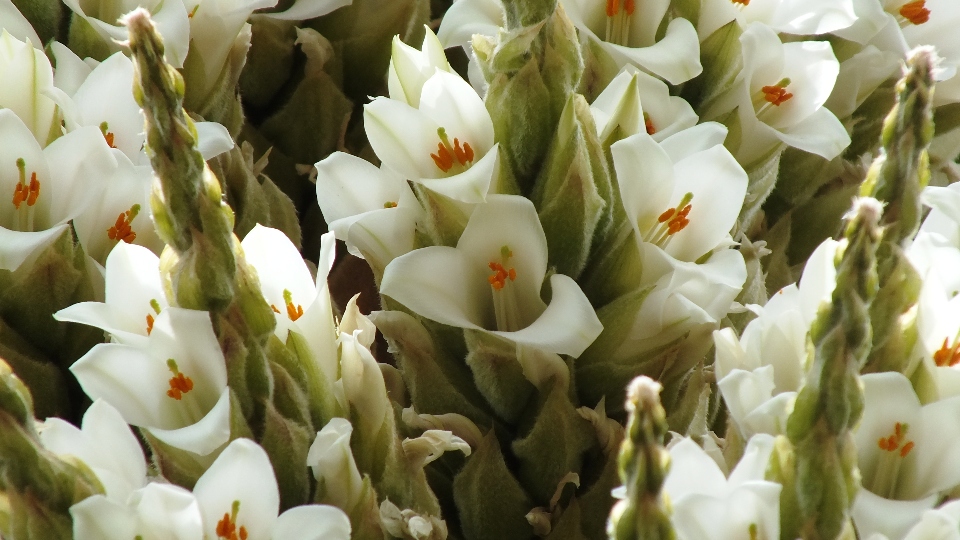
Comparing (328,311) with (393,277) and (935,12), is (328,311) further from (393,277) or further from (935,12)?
(935,12)

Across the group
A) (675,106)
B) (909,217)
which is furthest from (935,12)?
(909,217)

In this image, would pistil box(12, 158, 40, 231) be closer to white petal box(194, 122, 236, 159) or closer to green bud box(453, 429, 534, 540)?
white petal box(194, 122, 236, 159)

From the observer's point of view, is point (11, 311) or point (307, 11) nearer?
point (11, 311)

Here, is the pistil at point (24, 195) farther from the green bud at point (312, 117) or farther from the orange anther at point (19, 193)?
the green bud at point (312, 117)

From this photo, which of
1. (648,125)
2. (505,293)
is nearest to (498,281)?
(505,293)

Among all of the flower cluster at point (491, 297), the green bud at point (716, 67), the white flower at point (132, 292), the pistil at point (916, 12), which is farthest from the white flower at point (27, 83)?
the pistil at point (916, 12)

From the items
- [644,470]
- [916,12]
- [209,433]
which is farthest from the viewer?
[916,12]

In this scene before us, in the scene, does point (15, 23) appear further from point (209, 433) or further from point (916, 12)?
point (916, 12)
